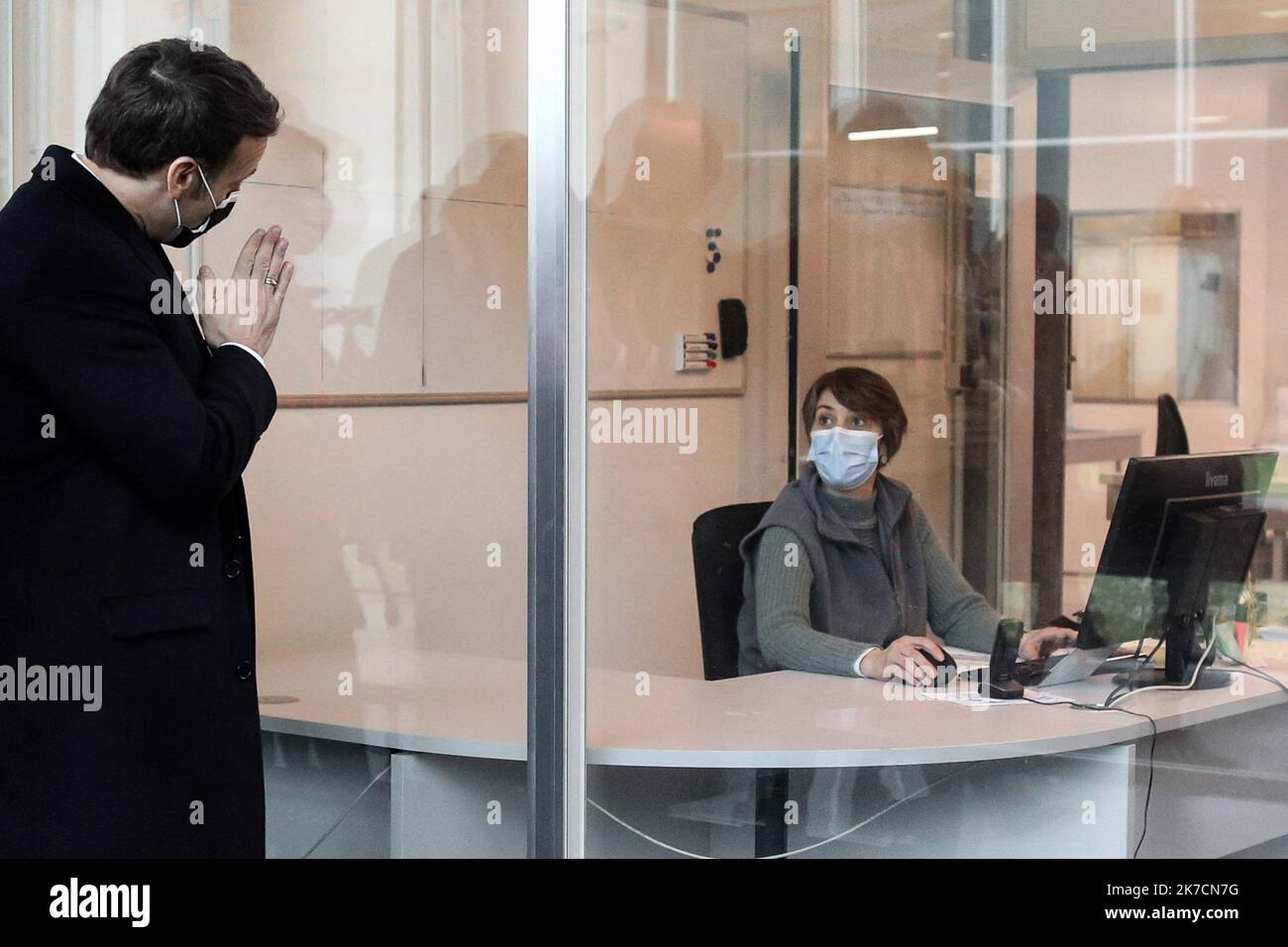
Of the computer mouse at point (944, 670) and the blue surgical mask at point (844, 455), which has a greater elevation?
the blue surgical mask at point (844, 455)

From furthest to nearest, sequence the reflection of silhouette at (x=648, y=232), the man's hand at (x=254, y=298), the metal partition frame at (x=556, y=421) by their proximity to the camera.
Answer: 1. the reflection of silhouette at (x=648, y=232)
2. the metal partition frame at (x=556, y=421)
3. the man's hand at (x=254, y=298)

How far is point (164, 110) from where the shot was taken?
1925mm

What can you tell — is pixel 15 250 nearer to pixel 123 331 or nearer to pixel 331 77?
pixel 123 331

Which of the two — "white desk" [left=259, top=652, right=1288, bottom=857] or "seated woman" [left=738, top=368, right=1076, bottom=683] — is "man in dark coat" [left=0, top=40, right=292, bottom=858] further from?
"seated woman" [left=738, top=368, right=1076, bottom=683]

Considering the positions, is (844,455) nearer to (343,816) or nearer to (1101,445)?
(1101,445)

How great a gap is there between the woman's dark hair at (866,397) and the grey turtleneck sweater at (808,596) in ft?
0.52

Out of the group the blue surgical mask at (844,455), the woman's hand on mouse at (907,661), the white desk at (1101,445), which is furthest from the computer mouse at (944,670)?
the white desk at (1101,445)

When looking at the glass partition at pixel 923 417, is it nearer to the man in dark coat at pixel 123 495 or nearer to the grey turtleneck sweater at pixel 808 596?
the grey turtleneck sweater at pixel 808 596

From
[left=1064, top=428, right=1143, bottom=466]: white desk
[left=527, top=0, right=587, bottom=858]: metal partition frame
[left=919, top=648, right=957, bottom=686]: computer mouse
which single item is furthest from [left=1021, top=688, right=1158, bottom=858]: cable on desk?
[left=527, top=0, right=587, bottom=858]: metal partition frame

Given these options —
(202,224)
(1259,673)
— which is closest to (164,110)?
(202,224)

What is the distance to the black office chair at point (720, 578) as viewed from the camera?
2627 mm

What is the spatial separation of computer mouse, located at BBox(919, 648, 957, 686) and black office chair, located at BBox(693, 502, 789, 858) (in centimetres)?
35
